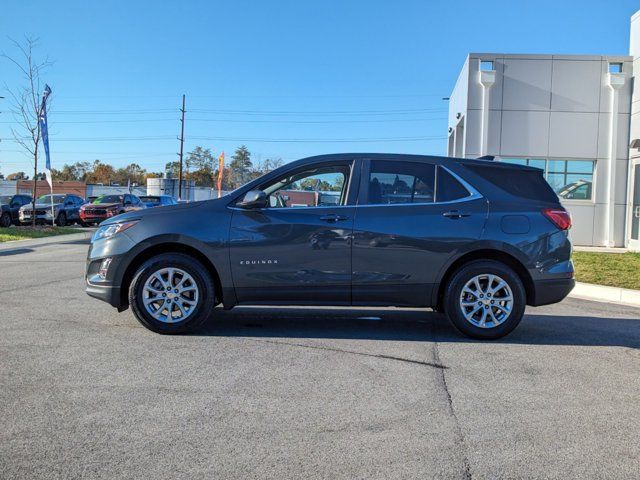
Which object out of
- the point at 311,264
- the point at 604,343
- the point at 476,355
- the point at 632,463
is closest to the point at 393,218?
the point at 311,264

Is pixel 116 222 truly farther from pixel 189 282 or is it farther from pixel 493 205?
pixel 493 205

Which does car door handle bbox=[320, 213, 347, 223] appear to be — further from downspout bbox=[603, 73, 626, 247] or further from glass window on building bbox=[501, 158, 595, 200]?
downspout bbox=[603, 73, 626, 247]

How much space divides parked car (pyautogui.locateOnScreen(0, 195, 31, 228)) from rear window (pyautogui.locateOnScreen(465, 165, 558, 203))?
1024 inches

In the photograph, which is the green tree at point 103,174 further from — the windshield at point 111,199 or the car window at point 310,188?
the car window at point 310,188

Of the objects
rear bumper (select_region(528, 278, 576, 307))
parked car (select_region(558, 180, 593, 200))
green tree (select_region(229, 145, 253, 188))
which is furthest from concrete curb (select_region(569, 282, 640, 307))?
green tree (select_region(229, 145, 253, 188))

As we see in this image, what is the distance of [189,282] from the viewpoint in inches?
238

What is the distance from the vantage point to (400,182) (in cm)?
624

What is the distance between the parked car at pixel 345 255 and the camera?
601cm

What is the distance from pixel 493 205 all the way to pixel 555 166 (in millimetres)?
14028

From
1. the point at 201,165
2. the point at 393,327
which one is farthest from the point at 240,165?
the point at 393,327

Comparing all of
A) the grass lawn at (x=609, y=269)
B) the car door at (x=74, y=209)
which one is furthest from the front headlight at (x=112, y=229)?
the car door at (x=74, y=209)

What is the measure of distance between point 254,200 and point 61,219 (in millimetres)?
25607

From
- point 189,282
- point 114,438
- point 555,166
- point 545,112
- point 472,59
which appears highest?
point 472,59

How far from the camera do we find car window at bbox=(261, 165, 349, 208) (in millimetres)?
6234
